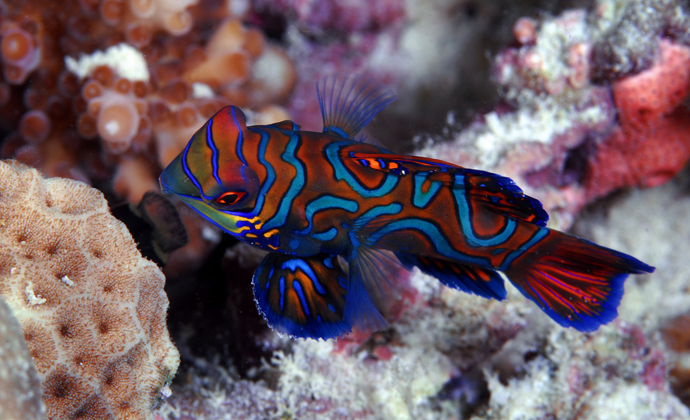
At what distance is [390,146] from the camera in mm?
4191

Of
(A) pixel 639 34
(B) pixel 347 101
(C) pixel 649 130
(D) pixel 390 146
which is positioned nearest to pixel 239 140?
(B) pixel 347 101

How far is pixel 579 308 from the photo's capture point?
2.79 meters

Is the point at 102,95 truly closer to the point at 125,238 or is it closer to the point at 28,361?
the point at 125,238

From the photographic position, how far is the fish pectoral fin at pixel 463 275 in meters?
2.85

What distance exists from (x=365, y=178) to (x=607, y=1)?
3234 millimetres

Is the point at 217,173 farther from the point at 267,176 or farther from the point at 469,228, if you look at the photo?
the point at 469,228

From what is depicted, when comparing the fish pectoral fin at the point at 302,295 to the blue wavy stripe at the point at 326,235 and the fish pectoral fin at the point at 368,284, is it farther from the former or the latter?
the blue wavy stripe at the point at 326,235

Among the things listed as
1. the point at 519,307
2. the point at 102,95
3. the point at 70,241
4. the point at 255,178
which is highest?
the point at 519,307

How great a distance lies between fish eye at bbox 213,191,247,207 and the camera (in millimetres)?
2246

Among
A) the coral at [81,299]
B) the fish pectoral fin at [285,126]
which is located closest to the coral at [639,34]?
the fish pectoral fin at [285,126]

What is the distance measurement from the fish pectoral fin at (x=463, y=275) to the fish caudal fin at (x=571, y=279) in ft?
0.38

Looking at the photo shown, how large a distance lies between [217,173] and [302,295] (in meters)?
0.91

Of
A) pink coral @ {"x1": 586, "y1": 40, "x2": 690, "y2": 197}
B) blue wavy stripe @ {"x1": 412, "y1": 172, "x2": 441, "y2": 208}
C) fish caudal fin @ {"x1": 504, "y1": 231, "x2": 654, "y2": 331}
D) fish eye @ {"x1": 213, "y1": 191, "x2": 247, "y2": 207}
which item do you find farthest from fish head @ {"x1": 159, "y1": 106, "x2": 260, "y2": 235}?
pink coral @ {"x1": 586, "y1": 40, "x2": 690, "y2": 197}

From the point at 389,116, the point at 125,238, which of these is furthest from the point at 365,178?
the point at 389,116
